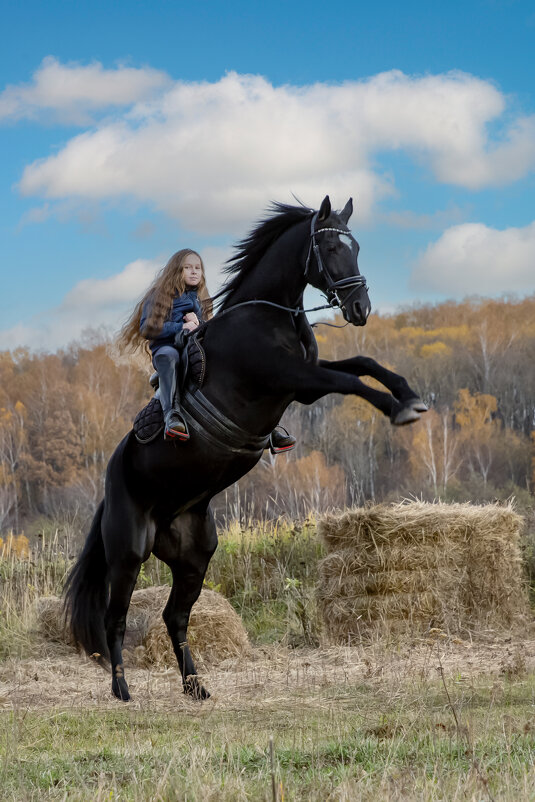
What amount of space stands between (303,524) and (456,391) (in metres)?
35.9

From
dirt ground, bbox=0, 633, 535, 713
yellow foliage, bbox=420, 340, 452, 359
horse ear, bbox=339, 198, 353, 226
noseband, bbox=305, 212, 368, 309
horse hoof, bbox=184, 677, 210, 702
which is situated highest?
yellow foliage, bbox=420, 340, 452, 359

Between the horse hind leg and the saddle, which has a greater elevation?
the saddle

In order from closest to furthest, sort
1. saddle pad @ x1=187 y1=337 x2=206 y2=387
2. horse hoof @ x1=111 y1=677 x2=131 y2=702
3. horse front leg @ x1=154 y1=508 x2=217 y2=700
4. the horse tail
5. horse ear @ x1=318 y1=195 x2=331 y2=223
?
1. horse ear @ x1=318 y1=195 x2=331 y2=223
2. saddle pad @ x1=187 y1=337 x2=206 y2=387
3. horse hoof @ x1=111 y1=677 x2=131 y2=702
4. horse front leg @ x1=154 y1=508 x2=217 y2=700
5. the horse tail

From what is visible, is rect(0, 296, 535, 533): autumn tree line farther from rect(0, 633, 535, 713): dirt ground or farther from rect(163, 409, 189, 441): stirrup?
rect(163, 409, 189, 441): stirrup

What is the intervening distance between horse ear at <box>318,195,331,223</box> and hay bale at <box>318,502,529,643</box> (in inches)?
158

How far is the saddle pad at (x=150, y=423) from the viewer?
5.81 meters

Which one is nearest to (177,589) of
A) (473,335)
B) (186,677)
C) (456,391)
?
(186,677)

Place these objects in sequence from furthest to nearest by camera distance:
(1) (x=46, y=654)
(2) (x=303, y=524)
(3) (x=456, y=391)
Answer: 1. (3) (x=456, y=391)
2. (2) (x=303, y=524)
3. (1) (x=46, y=654)

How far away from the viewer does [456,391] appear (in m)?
46.2

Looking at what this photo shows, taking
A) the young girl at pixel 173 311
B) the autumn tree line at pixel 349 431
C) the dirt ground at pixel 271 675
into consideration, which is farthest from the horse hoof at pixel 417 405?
the autumn tree line at pixel 349 431

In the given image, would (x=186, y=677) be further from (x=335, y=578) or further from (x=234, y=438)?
(x=335, y=578)

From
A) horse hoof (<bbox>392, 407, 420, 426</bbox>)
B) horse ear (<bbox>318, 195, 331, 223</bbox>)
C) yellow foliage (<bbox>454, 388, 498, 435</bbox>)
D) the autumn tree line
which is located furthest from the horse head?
yellow foliage (<bbox>454, 388, 498, 435</bbox>)

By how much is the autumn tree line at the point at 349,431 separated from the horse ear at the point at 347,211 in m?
35.6

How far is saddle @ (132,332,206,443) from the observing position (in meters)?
5.60
